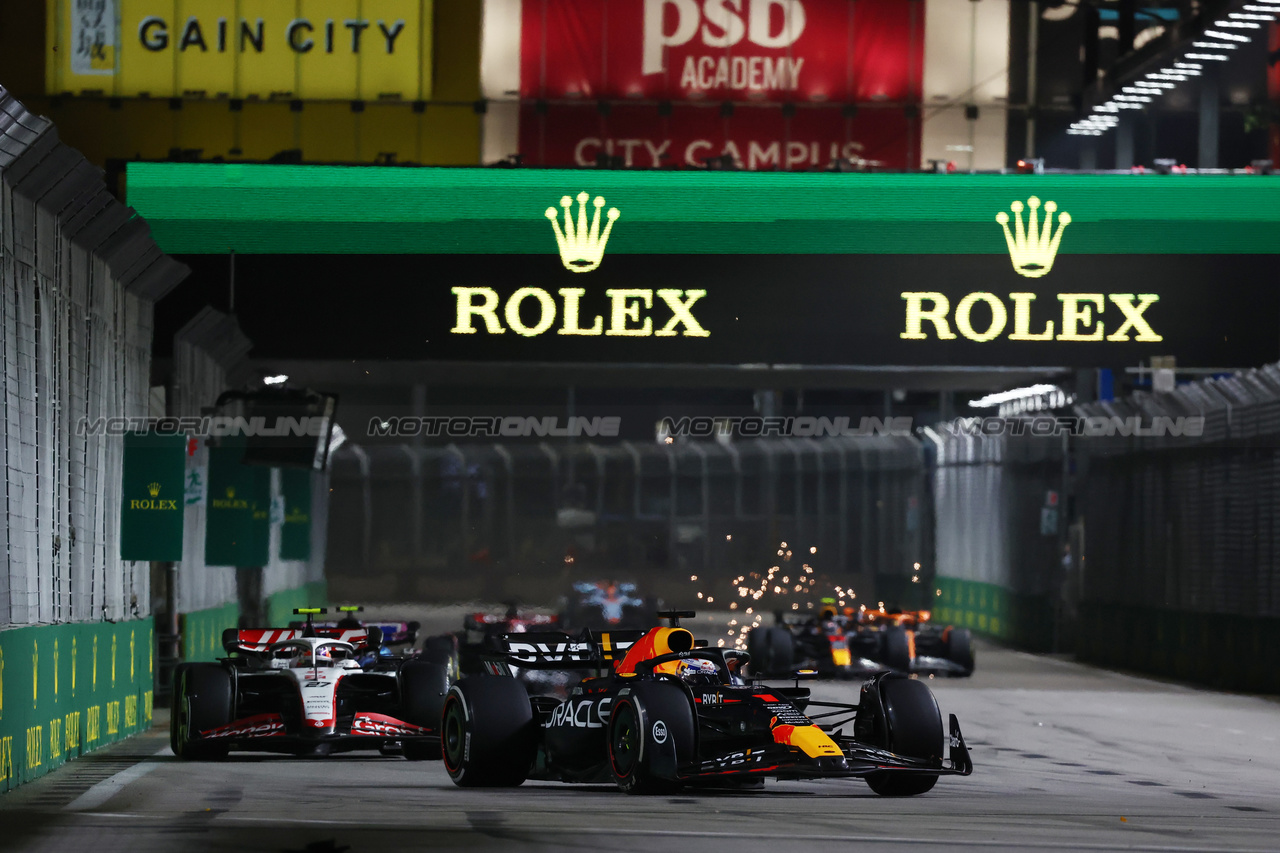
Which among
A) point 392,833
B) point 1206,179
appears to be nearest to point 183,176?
point 1206,179

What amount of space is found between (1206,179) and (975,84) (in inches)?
308

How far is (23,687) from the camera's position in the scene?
12297mm

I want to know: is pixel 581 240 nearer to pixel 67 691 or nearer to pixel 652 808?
pixel 67 691

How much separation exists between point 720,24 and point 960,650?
9.19 m

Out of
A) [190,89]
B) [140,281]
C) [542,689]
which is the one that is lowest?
[542,689]

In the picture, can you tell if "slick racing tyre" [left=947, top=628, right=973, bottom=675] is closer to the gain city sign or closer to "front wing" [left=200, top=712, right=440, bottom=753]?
the gain city sign

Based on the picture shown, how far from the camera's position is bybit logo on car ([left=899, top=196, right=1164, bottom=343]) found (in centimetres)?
1947

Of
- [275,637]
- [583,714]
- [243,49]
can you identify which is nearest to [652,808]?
[583,714]

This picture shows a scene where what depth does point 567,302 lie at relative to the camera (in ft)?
63.3

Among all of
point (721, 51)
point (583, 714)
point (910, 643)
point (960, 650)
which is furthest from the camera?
point (721, 51)

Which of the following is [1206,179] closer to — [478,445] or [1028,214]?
[1028,214]

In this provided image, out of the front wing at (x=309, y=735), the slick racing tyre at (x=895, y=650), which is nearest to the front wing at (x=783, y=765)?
the front wing at (x=309, y=735)

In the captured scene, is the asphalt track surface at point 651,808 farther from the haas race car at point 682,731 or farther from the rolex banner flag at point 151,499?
the rolex banner flag at point 151,499

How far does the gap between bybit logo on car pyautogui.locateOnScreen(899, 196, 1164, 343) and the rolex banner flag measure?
7594 mm
